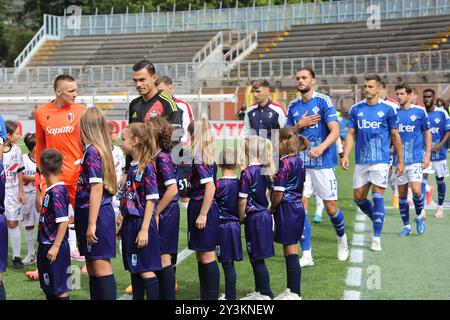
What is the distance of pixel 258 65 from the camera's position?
34906 millimetres

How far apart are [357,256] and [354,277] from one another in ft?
3.33

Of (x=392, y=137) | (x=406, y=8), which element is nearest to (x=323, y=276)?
(x=392, y=137)

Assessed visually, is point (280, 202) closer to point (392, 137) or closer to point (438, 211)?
point (392, 137)

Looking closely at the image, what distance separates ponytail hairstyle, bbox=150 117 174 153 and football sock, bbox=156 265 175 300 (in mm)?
967

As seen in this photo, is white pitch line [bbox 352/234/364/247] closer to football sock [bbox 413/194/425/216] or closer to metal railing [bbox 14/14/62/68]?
football sock [bbox 413/194/425/216]

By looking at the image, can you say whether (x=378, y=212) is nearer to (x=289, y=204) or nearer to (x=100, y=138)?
(x=289, y=204)

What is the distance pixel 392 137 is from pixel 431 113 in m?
3.23

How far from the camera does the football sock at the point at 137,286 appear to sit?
5.21 m

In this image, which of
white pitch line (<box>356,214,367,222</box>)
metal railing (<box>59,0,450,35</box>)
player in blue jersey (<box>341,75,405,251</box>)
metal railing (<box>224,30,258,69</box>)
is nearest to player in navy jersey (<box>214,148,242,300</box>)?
player in blue jersey (<box>341,75,405,251</box>)

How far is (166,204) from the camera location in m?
5.32

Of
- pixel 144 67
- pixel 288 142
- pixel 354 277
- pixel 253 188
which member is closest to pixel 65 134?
pixel 144 67

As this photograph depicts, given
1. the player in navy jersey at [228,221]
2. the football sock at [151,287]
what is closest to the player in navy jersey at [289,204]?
the player in navy jersey at [228,221]

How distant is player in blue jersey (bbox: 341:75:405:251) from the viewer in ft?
26.5

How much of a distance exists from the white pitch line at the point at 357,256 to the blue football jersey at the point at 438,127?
372 cm
